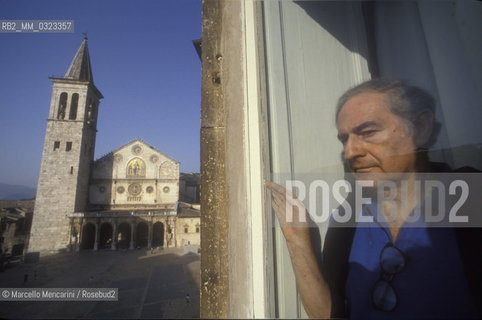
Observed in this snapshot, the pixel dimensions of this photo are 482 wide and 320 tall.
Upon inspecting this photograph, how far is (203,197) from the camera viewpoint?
47.3 inches

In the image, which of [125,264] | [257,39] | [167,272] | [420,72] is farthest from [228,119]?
[125,264]

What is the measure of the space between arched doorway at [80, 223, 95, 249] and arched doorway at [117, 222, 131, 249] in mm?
2274

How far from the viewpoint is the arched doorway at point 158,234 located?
22.0 meters

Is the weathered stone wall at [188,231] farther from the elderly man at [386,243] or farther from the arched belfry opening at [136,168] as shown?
the elderly man at [386,243]

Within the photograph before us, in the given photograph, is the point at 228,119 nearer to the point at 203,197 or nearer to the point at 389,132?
the point at 203,197

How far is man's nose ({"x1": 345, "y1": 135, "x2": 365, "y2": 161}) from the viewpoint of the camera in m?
0.92

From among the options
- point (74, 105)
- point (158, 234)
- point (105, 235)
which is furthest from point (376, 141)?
point (74, 105)

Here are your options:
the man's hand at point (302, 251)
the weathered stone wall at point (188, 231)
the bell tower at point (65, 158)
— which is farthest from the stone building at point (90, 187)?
the man's hand at point (302, 251)

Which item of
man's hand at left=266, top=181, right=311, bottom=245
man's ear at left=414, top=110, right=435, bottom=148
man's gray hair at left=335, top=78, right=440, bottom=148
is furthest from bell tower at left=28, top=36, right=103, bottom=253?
man's ear at left=414, top=110, right=435, bottom=148

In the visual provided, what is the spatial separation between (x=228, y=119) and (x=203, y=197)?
1.49ft

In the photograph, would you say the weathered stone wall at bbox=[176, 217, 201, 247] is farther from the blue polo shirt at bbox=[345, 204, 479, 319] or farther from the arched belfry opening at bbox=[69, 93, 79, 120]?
the blue polo shirt at bbox=[345, 204, 479, 319]

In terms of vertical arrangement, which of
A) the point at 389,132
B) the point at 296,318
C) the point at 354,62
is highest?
the point at 354,62

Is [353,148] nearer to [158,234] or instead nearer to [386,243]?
[386,243]

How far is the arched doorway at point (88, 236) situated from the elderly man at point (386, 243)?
991 inches
